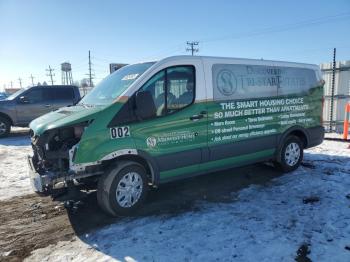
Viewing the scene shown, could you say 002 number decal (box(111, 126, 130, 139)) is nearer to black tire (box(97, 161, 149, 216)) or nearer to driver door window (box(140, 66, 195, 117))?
black tire (box(97, 161, 149, 216))

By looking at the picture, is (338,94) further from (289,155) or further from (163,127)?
(163,127)

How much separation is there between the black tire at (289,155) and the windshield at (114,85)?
3476 mm

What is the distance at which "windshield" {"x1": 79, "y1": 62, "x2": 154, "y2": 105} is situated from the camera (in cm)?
492

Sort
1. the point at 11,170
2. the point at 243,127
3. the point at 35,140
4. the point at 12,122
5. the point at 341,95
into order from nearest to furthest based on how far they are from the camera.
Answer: the point at 35,140, the point at 243,127, the point at 11,170, the point at 341,95, the point at 12,122

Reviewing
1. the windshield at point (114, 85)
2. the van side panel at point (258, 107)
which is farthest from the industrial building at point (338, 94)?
the windshield at point (114, 85)

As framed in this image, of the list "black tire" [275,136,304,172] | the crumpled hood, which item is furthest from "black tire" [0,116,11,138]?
"black tire" [275,136,304,172]

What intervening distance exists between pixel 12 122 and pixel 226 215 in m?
11.3

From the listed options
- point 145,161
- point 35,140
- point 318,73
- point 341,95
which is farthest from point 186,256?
point 341,95

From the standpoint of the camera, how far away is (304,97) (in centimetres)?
696

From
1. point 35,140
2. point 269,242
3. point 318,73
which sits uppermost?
point 318,73

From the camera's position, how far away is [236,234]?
4.16 metres

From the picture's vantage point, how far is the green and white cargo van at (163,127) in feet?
14.6

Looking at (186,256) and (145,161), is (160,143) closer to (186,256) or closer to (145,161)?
(145,161)

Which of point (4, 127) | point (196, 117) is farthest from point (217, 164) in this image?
point (4, 127)
